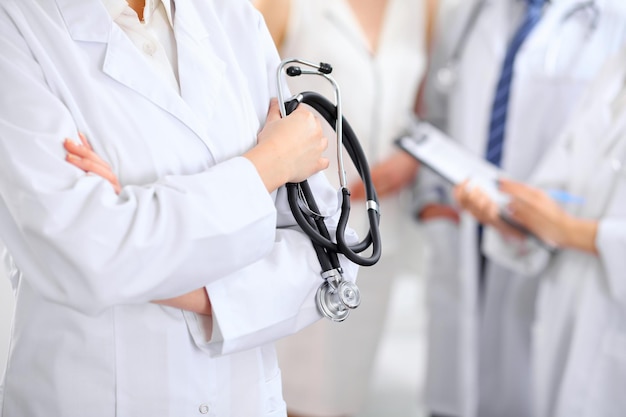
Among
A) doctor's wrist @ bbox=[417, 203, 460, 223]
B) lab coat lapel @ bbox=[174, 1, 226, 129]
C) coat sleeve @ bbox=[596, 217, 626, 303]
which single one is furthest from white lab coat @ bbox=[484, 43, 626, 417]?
lab coat lapel @ bbox=[174, 1, 226, 129]

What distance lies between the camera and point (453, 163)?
1.58 metres

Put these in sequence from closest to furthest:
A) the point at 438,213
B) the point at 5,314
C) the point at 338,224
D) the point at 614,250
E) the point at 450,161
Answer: the point at 338,224 < the point at 5,314 < the point at 614,250 < the point at 450,161 < the point at 438,213

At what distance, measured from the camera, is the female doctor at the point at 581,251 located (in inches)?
54.8

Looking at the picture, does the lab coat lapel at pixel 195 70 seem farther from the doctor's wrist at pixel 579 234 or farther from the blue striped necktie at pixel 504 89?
the blue striped necktie at pixel 504 89

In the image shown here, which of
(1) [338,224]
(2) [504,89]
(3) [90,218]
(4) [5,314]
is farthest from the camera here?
(2) [504,89]

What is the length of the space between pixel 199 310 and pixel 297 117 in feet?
0.83

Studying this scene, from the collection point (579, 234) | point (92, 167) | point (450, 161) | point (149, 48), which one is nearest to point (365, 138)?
point (450, 161)

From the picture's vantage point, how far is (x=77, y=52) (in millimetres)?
772

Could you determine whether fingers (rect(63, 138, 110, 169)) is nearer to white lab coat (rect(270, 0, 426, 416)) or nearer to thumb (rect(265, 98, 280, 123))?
thumb (rect(265, 98, 280, 123))

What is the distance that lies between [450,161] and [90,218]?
1.03 m

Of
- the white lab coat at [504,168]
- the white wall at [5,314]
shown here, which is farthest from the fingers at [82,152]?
the white lab coat at [504,168]

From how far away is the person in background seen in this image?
5.12ft

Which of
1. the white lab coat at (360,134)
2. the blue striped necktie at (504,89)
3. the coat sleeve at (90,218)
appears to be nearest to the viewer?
the coat sleeve at (90,218)

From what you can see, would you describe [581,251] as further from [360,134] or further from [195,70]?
[195,70]
